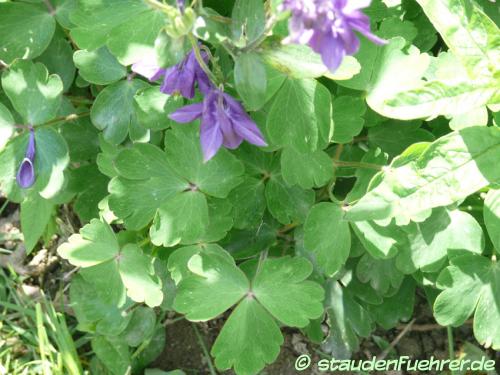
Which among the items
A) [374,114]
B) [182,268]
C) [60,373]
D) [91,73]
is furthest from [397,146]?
[60,373]

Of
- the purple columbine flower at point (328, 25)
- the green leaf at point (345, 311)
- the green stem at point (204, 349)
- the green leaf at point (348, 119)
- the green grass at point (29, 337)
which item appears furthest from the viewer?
the green stem at point (204, 349)

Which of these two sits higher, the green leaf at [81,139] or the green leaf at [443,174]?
the green leaf at [443,174]

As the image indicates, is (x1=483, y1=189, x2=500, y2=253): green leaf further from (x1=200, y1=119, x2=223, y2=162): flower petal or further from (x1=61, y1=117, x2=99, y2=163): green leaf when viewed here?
(x1=61, y1=117, x2=99, y2=163): green leaf

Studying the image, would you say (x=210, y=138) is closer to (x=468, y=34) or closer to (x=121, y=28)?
(x=121, y=28)

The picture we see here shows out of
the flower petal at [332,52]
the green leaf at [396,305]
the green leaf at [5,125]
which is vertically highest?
the flower petal at [332,52]

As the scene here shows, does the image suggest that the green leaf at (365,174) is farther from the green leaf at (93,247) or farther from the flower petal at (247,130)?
the green leaf at (93,247)

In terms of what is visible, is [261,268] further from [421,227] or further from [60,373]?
[60,373]

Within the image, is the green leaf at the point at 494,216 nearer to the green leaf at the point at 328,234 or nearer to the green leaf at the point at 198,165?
the green leaf at the point at 328,234

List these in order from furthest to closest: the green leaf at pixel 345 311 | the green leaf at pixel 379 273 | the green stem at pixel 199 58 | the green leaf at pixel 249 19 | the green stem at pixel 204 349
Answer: the green stem at pixel 204 349 < the green leaf at pixel 345 311 < the green leaf at pixel 379 273 < the green leaf at pixel 249 19 < the green stem at pixel 199 58

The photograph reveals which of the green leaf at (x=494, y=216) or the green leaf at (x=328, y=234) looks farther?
the green leaf at (x=328, y=234)

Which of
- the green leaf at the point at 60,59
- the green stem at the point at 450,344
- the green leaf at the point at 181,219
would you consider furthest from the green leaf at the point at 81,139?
the green stem at the point at 450,344
